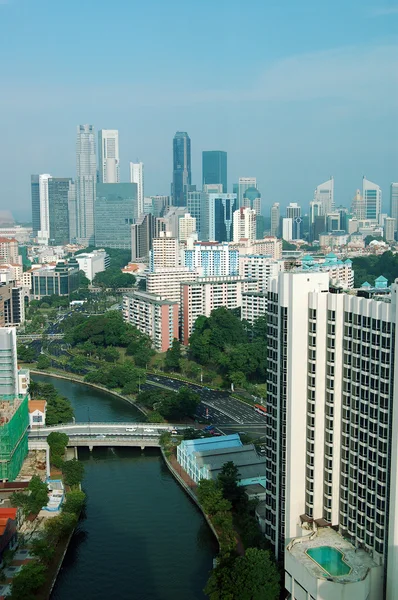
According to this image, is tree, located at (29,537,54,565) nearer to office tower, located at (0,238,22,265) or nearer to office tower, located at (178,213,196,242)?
office tower, located at (0,238,22,265)

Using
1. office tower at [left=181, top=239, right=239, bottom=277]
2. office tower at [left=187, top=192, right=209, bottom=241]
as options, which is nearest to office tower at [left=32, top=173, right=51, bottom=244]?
office tower at [left=187, top=192, right=209, bottom=241]

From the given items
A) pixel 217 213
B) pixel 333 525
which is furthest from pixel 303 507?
pixel 217 213

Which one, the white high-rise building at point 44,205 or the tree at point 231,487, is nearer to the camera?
the tree at point 231,487

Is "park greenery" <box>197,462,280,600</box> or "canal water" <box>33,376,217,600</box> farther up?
"park greenery" <box>197,462,280,600</box>

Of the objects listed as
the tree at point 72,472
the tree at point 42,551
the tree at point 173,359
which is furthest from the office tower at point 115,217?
the tree at point 42,551

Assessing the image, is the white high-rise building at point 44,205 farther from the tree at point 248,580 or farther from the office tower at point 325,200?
the tree at point 248,580

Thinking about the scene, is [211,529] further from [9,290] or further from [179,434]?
[9,290]

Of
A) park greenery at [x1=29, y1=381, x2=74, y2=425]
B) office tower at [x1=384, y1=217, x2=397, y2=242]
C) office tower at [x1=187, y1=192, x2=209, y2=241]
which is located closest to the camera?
park greenery at [x1=29, y1=381, x2=74, y2=425]
